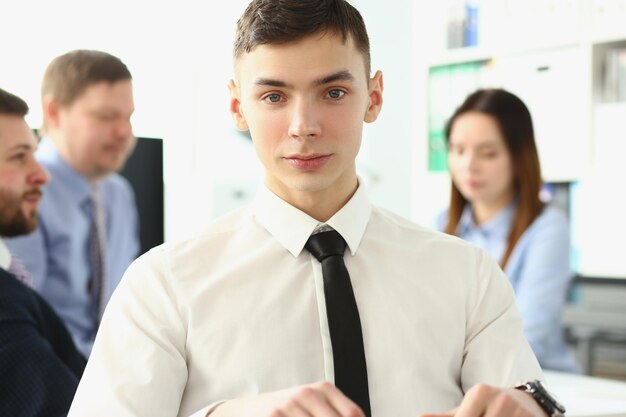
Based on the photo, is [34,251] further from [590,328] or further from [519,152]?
[590,328]

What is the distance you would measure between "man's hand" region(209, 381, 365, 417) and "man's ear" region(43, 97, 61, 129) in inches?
51.0

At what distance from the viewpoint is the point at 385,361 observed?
1.23 metres

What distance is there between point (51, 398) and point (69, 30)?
2283mm

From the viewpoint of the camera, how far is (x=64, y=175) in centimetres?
208

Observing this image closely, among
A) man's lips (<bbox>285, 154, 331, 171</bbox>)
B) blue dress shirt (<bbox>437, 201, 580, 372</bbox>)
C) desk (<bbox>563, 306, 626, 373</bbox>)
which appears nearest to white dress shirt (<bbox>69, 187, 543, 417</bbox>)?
man's lips (<bbox>285, 154, 331, 171</bbox>)

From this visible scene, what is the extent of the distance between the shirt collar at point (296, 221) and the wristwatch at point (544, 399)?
1.19ft

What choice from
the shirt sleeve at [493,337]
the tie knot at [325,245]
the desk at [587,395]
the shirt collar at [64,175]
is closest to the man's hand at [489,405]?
the shirt sleeve at [493,337]

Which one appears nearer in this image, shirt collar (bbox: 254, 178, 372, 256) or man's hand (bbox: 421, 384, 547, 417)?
man's hand (bbox: 421, 384, 547, 417)

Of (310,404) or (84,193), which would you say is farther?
(84,193)

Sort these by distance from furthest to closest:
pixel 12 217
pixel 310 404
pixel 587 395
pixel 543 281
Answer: pixel 543 281 → pixel 587 395 → pixel 12 217 → pixel 310 404

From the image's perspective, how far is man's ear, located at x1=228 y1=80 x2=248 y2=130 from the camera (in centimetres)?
135

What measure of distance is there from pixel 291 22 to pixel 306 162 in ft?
0.75

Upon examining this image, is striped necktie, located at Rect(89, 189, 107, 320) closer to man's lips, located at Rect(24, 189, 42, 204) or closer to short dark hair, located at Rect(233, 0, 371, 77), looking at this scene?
man's lips, located at Rect(24, 189, 42, 204)

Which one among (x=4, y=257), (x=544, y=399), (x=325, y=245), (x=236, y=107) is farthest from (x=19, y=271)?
(x=544, y=399)
